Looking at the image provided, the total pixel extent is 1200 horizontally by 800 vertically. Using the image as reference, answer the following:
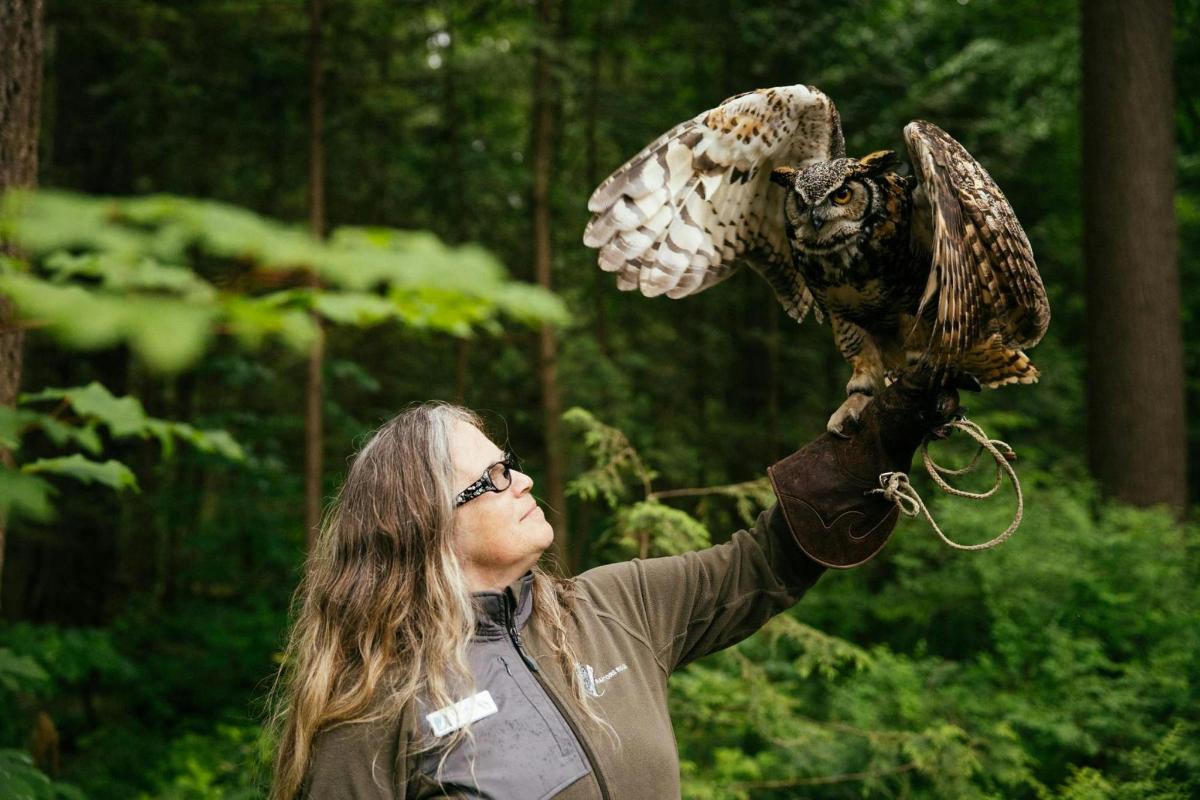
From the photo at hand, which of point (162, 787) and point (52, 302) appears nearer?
point (52, 302)

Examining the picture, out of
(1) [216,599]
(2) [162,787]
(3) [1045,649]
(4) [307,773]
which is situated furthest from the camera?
(1) [216,599]

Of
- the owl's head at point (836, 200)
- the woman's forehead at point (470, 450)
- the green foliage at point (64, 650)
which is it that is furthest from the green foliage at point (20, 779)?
the green foliage at point (64, 650)

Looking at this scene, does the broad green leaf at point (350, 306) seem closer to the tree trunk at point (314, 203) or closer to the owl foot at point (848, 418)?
the owl foot at point (848, 418)

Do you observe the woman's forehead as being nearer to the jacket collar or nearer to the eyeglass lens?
the eyeglass lens

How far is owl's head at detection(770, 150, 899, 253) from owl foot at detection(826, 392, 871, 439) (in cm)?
31

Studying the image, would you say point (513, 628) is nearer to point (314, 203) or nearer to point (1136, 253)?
point (314, 203)

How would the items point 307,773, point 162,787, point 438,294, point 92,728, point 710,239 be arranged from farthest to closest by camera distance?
1. point 92,728
2. point 162,787
3. point 710,239
4. point 307,773
5. point 438,294

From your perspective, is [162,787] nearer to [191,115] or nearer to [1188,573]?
[191,115]

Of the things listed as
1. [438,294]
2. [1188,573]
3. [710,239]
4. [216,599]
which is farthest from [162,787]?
[1188,573]

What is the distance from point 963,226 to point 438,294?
3.22 feet

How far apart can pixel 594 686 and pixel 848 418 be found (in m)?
0.72

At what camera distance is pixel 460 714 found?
1486 millimetres

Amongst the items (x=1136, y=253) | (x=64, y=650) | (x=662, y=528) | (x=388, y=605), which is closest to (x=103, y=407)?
(x=388, y=605)

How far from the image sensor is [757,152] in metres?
2.02
